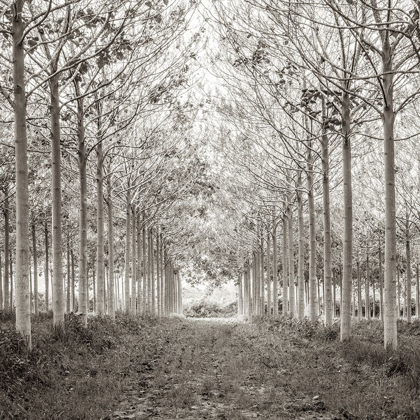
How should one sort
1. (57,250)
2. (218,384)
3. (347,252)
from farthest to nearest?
(347,252), (57,250), (218,384)

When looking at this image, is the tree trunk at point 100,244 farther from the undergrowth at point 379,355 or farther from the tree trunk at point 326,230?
the tree trunk at point 326,230

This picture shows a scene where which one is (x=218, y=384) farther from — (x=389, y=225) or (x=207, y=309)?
(x=207, y=309)

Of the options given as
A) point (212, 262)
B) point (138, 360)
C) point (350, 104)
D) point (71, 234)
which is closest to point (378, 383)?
point (138, 360)

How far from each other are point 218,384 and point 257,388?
620mm

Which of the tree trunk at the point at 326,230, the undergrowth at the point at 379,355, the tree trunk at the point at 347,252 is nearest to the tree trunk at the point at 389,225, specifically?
the undergrowth at the point at 379,355

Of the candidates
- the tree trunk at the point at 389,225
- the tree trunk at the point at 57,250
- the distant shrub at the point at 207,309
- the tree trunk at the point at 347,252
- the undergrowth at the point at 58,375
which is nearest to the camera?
the undergrowth at the point at 58,375

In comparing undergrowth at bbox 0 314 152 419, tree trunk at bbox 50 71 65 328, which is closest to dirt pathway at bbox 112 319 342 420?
undergrowth at bbox 0 314 152 419

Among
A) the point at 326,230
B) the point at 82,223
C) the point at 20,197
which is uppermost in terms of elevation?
the point at 20,197

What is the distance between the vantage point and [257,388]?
6164 millimetres

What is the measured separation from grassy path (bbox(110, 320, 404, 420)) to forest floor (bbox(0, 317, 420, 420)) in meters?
0.01

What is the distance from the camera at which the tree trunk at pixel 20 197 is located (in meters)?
6.66

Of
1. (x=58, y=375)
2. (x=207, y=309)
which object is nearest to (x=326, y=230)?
(x=58, y=375)

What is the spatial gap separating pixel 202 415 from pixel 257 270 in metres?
23.1

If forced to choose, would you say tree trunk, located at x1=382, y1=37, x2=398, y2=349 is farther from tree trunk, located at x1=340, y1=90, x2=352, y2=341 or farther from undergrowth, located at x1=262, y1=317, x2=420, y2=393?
tree trunk, located at x1=340, y1=90, x2=352, y2=341
